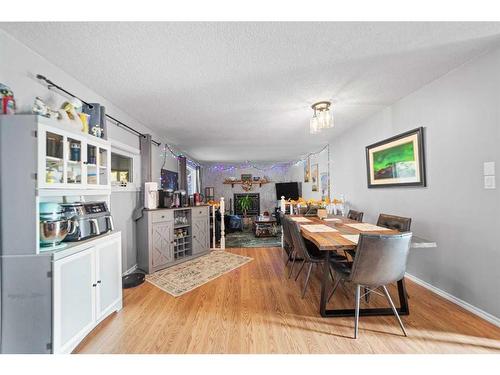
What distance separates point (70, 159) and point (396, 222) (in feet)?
10.5

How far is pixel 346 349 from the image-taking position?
1.39m

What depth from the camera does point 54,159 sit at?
1363 millimetres

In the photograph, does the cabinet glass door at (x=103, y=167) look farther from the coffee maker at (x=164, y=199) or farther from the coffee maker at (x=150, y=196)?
the coffee maker at (x=164, y=199)

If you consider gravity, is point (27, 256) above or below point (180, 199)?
below

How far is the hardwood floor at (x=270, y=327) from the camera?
1418 mm

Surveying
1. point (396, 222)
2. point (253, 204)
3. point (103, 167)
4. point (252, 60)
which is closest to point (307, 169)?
point (253, 204)

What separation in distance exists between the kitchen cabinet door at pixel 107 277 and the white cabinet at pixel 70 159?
549 mm

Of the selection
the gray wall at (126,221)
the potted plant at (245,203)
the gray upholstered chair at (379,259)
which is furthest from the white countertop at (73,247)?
the potted plant at (245,203)

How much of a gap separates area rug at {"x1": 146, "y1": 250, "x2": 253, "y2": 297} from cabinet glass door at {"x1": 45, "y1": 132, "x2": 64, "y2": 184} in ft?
5.31

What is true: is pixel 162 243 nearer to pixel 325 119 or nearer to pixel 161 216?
pixel 161 216

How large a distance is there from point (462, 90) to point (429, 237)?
1551 mm

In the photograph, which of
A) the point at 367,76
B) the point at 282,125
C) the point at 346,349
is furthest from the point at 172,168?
the point at 346,349
